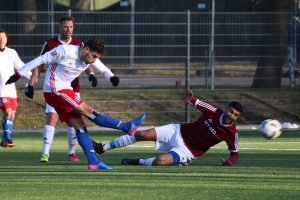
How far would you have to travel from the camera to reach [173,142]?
1462 centimetres

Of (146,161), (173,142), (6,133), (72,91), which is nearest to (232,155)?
(173,142)

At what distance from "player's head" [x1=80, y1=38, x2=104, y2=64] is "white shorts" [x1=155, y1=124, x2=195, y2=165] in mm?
1818

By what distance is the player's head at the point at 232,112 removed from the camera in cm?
1420

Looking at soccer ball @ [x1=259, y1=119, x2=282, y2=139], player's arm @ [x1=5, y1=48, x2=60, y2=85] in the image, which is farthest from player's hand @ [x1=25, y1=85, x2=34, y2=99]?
soccer ball @ [x1=259, y1=119, x2=282, y2=139]

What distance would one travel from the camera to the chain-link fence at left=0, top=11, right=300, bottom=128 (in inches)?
982

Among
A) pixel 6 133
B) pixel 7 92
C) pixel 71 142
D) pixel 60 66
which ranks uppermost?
pixel 60 66

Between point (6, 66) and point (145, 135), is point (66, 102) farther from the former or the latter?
point (6, 66)

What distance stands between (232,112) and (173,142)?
3.20 feet

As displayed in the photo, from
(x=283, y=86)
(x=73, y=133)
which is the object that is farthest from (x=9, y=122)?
(x=283, y=86)

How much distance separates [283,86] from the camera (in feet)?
88.1

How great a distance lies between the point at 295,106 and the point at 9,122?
30.1 feet

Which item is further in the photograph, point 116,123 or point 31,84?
point 31,84

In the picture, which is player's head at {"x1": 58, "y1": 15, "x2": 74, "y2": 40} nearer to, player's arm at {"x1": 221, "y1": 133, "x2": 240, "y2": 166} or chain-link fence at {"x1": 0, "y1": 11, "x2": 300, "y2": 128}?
player's arm at {"x1": 221, "y1": 133, "x2": 240, "y2": 166}

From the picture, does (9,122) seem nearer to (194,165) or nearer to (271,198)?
(194,165)
